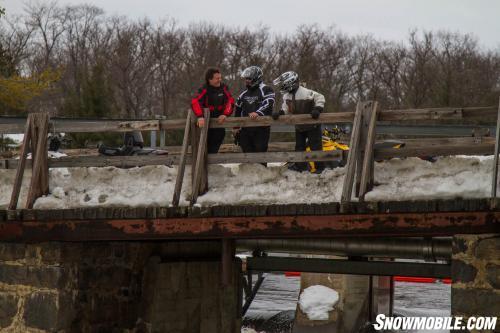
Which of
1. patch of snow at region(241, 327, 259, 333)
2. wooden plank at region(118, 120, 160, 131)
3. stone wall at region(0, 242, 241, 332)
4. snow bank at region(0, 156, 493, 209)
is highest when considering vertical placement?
wooden plank at region(118, 120, 160, 131)

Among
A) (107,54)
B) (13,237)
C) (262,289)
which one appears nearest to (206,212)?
(13,237)

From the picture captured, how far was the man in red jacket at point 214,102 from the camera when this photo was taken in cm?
1101

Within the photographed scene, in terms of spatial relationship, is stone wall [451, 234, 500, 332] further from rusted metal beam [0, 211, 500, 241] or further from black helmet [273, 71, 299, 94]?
black helmet [273, 71, 299, 94]

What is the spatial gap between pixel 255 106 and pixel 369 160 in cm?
255

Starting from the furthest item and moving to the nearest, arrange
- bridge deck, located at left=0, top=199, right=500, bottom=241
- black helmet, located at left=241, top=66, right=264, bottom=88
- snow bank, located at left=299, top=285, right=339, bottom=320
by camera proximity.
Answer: snow bank, located at left=299, top=285, right=339, bottom=320
black helmet, located at left=241, top=66, right=264, bottom=88
bridge deck, located at left=0, top=199, right=500, bottom=241

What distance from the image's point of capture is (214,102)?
11.2 metres

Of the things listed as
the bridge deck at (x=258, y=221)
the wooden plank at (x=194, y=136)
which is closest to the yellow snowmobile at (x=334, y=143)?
the wooden plank at (x=194, y=136)

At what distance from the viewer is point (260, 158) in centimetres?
1004

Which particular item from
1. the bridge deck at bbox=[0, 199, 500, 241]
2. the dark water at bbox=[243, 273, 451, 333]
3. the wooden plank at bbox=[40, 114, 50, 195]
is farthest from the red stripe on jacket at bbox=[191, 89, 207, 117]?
the dark water at bbox=[243, 273, 451, 333]

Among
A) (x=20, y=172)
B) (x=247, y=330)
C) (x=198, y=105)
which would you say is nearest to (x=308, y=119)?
(x=198, y=105)

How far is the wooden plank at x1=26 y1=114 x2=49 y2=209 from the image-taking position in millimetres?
11148

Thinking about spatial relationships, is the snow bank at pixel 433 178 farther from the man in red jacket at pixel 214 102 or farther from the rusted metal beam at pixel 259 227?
the man in red jacket at pixel 214 102

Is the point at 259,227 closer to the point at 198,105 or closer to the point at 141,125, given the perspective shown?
the point at 198,105

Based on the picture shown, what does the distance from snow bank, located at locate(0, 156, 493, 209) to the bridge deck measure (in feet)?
0.56
